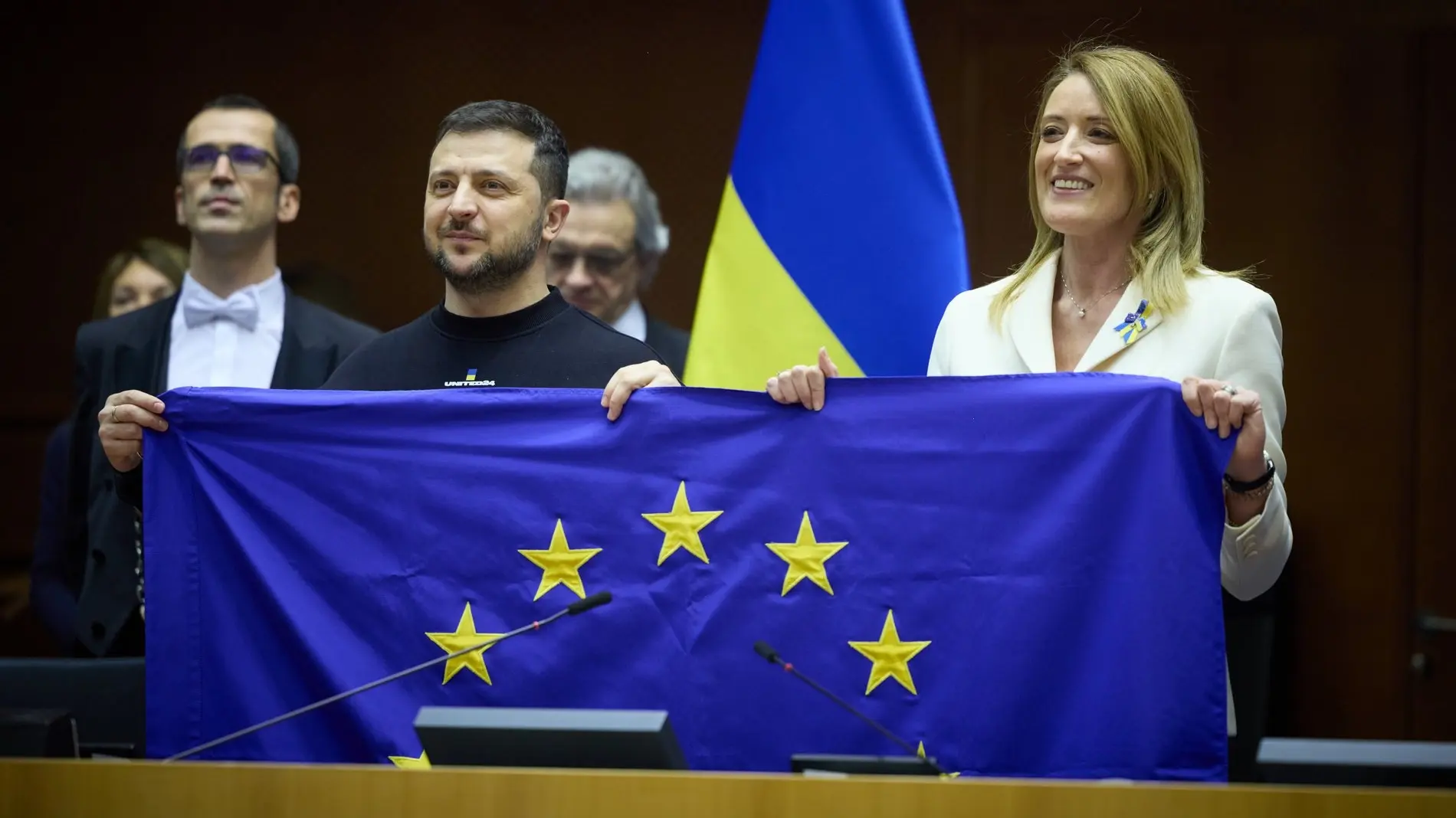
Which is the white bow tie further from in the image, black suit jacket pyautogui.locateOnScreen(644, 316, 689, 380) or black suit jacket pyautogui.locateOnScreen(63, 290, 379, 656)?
black suit jacket pyautogui.locateOnScreen(644, 316, 689, 380)

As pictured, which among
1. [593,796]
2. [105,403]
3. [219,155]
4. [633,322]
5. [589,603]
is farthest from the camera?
[633,322]

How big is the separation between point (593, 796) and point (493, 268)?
4.20 feet

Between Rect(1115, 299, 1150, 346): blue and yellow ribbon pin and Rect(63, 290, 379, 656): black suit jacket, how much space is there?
1.65 m

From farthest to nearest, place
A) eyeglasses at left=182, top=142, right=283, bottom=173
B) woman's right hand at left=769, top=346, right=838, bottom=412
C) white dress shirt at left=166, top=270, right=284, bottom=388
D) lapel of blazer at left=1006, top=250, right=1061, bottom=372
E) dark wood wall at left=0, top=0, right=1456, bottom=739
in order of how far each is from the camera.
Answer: dark wood wall at left=0, top=0, right=1456, bottom=739 → eyeglasses at left=182, top=142, right=283, bottom=173 → white dress shirt at left=166, top=270, right=284, bottom=388 → lapel of blazer at left=1006, top=250, right=1061, bottom=372 → woman's right hand at left=769, top=346, right=838, bottom=412

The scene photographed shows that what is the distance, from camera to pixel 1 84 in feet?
17.3

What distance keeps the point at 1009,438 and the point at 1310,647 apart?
2578 mm

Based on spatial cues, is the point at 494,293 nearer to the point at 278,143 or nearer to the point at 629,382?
the point at 629,382

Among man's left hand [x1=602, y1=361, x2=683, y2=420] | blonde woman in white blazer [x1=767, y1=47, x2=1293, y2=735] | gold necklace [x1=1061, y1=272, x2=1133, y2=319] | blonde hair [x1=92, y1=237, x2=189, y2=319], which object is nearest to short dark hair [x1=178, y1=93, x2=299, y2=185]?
blonde hair [x1=92, y1=237, x2=189, y2=319]

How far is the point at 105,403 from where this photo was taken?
3.43 metres

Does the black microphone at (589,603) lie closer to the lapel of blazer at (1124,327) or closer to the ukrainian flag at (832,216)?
the lapel of blazer at (1124,327)

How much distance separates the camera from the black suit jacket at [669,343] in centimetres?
436

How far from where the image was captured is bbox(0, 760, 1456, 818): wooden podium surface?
179 cm

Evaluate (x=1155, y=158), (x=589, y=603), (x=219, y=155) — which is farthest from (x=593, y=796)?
(x=219, y=155)

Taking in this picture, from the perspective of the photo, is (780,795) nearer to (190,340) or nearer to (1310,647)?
(190,340)
